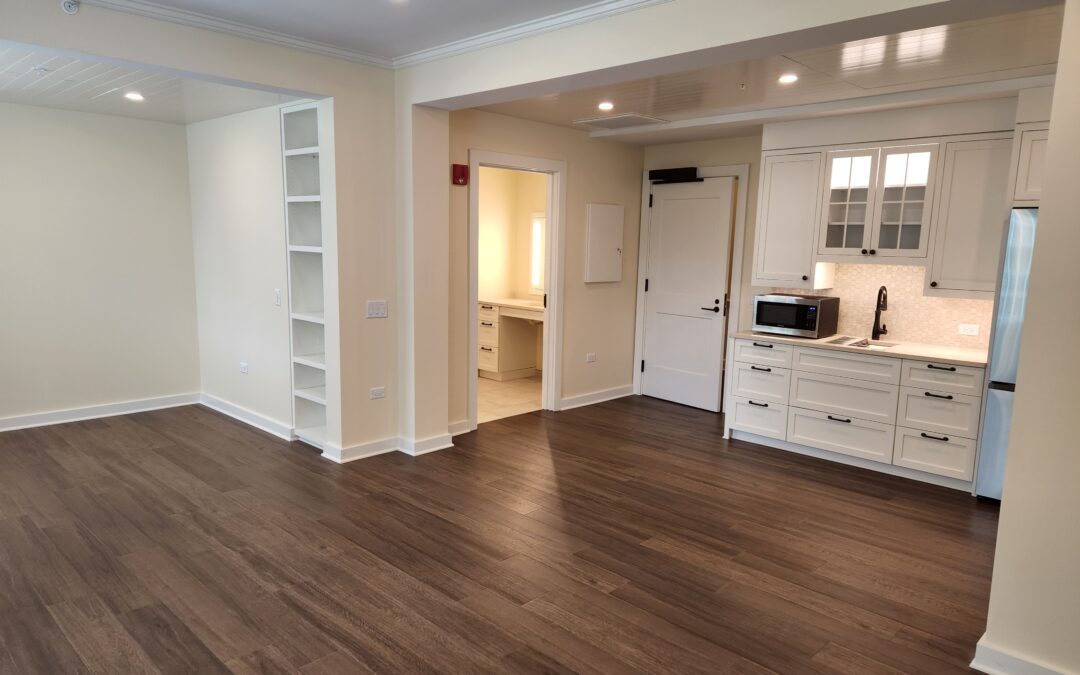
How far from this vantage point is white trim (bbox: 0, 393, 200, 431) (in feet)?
17.3

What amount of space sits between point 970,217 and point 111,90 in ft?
19.1

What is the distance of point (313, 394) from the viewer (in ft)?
16.3

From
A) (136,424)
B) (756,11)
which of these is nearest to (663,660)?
(756,11)

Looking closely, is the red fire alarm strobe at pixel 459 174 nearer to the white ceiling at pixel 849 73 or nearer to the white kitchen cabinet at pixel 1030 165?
the white ceiling at pixel 849 73

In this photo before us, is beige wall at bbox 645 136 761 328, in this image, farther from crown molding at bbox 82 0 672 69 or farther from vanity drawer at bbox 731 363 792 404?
crown molding at bbox 82 0 672 69

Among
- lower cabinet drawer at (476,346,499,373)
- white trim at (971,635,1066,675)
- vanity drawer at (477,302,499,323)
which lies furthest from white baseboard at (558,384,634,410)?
white trim at (971,635,1066,675)

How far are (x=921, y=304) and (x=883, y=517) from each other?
5.86 ft

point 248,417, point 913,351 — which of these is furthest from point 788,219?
point 248,417

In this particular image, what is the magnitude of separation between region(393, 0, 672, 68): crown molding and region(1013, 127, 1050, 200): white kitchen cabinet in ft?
8.09

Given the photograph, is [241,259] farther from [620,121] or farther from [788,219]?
[788,219]

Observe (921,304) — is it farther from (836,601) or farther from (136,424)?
(136,424)

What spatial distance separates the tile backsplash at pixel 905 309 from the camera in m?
4.64

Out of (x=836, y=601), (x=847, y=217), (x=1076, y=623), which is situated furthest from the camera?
(x=847, y=217)

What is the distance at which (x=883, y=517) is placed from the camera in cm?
391
